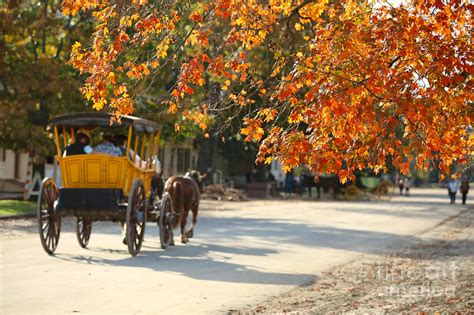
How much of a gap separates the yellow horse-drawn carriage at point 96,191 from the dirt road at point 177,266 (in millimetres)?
477

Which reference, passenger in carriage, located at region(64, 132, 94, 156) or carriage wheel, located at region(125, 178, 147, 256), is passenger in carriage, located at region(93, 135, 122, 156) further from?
carriage wheel, located at region(125, 178, 147, 256)

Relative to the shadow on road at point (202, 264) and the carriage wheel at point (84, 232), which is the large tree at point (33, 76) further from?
the shadow on road at point (202, 264)

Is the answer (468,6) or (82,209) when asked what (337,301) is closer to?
(468,6)

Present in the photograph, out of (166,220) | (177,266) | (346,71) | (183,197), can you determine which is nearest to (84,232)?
(166,220)

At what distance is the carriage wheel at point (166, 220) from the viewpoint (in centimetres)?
1755

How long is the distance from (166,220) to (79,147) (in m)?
2.11

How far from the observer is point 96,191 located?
16.2 metres

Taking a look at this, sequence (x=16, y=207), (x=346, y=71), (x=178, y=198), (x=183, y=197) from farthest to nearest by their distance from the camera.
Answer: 1. (x=16, y=207)
2. (x=183, y=197)
3. (x=178, y=198)
4. (x=346, y=71)

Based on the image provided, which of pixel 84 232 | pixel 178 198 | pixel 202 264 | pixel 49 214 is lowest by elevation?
pixel 202 264

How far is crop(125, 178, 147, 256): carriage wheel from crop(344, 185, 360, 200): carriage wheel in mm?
39149

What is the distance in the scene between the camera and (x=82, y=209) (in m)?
16.1

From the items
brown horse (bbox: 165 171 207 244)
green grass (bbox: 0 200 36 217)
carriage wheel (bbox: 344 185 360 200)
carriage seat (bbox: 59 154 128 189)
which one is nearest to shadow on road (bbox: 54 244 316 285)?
brown horse (bbox: 165 171 207 244)

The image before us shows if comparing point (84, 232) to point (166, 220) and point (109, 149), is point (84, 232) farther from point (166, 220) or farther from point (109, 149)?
point (109, 149)

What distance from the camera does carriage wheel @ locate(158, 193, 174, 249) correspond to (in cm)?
1755
